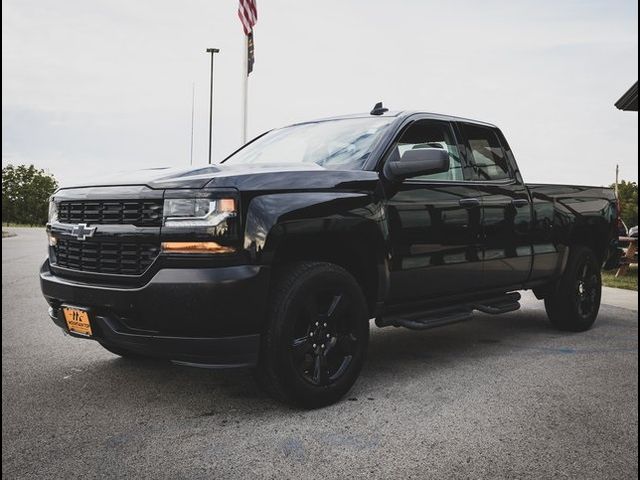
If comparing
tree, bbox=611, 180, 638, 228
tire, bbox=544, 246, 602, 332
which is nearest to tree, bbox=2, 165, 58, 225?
tire, bbox=544, 246, 602, 332

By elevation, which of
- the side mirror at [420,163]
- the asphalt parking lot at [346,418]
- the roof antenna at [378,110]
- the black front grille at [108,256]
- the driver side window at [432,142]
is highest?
the roof antenna at [378,110]

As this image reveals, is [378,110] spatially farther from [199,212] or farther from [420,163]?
[199,212]

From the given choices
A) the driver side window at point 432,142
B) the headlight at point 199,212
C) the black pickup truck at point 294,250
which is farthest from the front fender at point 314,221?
the driver side window at point 432,142

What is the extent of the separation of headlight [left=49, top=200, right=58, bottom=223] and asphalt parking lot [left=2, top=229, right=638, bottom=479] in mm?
1098

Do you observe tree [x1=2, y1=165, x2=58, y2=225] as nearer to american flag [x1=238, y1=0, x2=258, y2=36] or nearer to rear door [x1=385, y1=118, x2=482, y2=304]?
american flag [x1=238, y1=0, x2=258, y2=36]

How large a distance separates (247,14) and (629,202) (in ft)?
223

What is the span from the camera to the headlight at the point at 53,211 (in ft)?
14.1

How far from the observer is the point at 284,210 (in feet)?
12.3

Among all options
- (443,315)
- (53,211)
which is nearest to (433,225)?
(443,315)

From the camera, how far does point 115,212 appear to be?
12.4 feet

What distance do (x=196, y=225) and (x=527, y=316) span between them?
5.42m

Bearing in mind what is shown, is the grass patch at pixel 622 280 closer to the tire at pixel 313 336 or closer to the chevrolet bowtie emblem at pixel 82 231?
the tire at pixel 313 336

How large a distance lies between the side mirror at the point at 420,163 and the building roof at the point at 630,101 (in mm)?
11668

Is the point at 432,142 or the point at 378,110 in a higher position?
the point at 378,110
